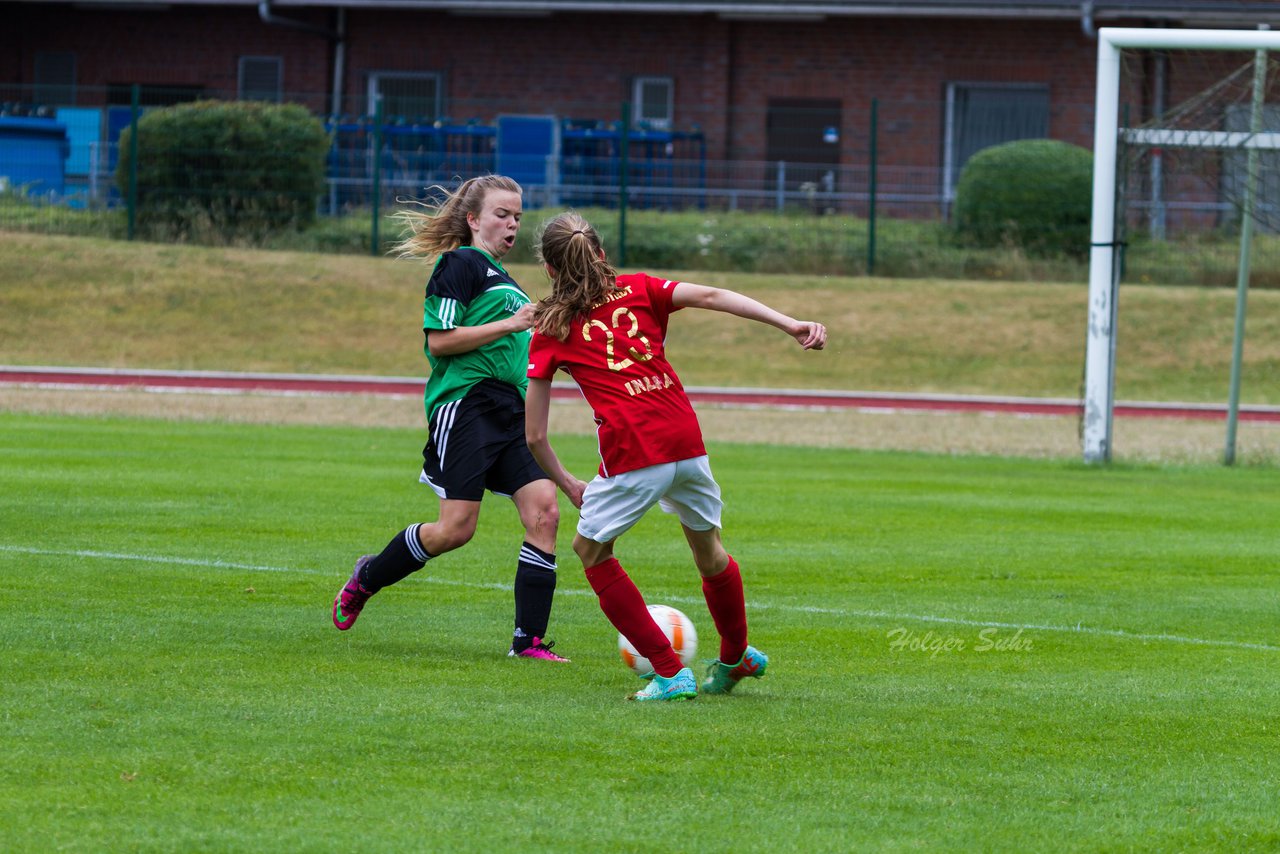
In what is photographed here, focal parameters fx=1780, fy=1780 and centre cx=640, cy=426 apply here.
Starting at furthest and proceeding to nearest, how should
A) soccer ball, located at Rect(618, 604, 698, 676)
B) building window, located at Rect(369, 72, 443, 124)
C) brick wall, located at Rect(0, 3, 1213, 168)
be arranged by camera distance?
building window, located at Rect(369, 72, 443, 124) < brick wall, located at Rect(0, 3, 1213, 168) < soccer ball, located at Rect(618, 604, 698, 676)

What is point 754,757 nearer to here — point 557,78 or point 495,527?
point 495,527

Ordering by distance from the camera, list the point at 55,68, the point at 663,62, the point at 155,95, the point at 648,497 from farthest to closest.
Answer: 1. the point at 55,68
2. the point at 663,62
3. the point at 155,95
4. the point at 648,497

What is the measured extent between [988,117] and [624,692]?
28450mm

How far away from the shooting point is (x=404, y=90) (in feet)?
117

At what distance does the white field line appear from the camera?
7.76 meters

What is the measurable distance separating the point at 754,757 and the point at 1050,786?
86 centimetres

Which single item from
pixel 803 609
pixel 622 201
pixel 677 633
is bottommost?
pixel 803 609

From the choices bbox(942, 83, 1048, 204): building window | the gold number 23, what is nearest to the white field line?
the gold number 23

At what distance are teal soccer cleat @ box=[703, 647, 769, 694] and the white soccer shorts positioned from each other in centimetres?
50

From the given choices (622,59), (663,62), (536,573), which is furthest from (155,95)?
(536,573)

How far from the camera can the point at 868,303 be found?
26.5 meters

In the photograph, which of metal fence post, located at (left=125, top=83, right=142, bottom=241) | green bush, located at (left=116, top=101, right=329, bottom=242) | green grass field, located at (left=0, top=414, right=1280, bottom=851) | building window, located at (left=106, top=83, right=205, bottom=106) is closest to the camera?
green grass field, located at (left=0, top=414, right=1280, bottom=851)

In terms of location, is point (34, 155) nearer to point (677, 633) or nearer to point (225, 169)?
point (225, 169)

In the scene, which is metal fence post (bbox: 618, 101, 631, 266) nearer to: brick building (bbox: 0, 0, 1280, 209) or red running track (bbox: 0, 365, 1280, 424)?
brick building (bbox: 0, 0, 1280, 209)
